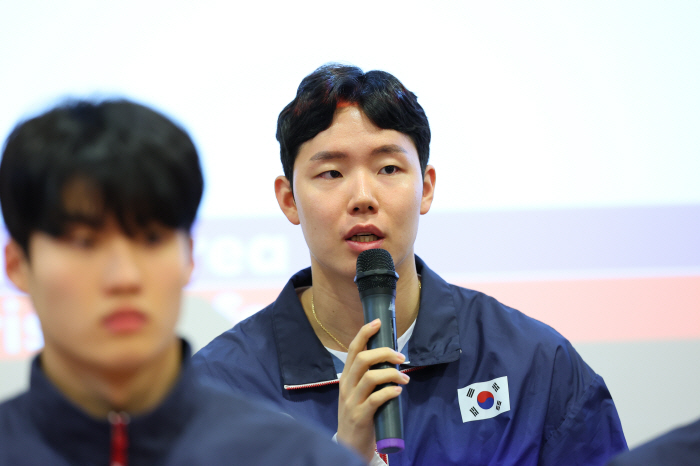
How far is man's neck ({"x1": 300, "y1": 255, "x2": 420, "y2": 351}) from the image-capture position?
213 cm

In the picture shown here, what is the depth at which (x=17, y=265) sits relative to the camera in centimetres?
111

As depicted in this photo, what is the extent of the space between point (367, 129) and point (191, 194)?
101cm

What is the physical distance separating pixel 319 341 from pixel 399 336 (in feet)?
0.72

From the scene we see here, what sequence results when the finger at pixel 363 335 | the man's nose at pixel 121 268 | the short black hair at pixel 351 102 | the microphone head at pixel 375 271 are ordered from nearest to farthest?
the man's nose at pixel 121 268, the finger at pixel 363 335, the microphone head at pixel 375 271, the short black hair at pixel 351 102

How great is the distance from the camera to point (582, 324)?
8.93ft

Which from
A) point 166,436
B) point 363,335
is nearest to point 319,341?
point 363,335

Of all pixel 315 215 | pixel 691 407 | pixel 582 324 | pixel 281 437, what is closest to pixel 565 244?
pixel 582 324

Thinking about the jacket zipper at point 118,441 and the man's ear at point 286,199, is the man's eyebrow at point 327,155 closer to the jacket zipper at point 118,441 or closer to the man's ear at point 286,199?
the man's ear at point 286,199

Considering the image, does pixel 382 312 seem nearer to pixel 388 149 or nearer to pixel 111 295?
pixel 388 149

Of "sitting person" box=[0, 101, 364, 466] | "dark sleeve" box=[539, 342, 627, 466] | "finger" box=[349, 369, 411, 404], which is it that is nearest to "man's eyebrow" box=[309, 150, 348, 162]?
"finger" box=[349, 369, 411, 404]

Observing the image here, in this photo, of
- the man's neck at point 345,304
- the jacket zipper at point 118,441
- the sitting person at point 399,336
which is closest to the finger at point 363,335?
the sitting person at point 399,336

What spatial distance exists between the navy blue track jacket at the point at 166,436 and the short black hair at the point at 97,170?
0.23 m

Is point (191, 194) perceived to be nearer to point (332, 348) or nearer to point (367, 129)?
point (367, 129)

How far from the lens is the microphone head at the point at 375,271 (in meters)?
1.71
